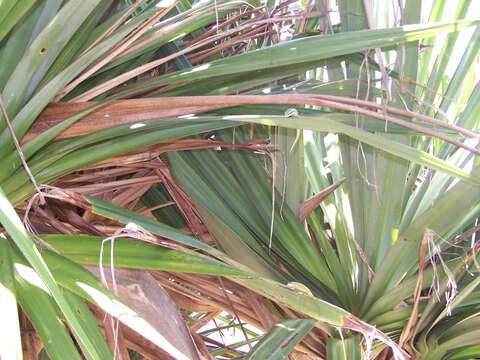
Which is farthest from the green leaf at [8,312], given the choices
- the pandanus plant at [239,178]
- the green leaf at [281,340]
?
the green leaf at [281,340]

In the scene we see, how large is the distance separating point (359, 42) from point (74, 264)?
0.38 m

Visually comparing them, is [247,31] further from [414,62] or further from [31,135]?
[31,135]

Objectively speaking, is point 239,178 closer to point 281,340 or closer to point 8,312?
point 281,340

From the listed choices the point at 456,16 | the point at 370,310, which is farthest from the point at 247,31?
the point at 370,310

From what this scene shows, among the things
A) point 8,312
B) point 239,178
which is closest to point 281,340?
point 239,178

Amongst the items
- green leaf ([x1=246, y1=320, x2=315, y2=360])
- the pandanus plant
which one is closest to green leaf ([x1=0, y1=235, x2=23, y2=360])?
the pandanus plant

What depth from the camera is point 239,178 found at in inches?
42.4

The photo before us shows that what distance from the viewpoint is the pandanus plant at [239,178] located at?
0.78 metres

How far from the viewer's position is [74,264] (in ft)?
2.51

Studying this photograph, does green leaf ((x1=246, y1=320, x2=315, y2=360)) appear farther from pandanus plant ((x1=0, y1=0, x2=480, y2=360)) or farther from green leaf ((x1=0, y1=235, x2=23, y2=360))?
green leaf ((x1=0, y1=235, x2=23, y2=360))

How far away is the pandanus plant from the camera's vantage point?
78 centimetres

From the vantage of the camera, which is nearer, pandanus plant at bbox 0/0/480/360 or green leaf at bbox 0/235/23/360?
green leaf at bbox 0/235/23/360

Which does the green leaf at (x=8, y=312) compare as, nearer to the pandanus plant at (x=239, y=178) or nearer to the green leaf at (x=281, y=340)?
the pandanus plant at (x=239, y=178)

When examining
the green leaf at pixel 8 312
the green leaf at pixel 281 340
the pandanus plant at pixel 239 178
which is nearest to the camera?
the green leaf at pixel 8 312
